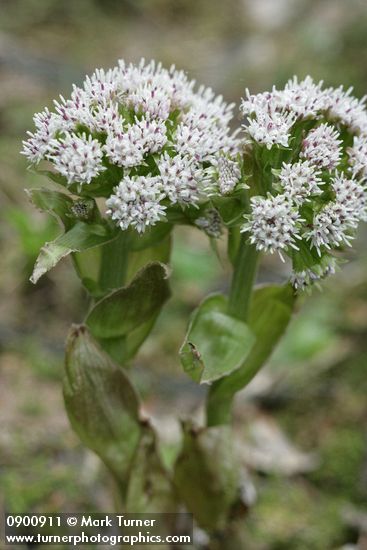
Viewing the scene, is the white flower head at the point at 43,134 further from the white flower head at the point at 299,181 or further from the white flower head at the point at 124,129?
the white flower head at the point at 299,181

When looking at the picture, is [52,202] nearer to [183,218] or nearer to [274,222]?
[183,218]

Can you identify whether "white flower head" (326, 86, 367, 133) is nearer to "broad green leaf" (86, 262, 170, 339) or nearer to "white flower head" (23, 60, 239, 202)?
"white flower head" (23, 60, 239, 202)

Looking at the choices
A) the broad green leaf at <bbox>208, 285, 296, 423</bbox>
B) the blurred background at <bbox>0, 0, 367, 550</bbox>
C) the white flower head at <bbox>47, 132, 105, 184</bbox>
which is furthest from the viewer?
the blurred background at <bbox>0, 0, 367, 550</bbox>

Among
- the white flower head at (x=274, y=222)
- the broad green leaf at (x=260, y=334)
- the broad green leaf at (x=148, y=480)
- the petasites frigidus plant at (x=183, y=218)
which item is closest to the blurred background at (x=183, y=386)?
the broad green leaf at (x=148, y=480)

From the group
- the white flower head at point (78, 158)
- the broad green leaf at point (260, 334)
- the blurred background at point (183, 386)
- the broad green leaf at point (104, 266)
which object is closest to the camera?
the white flower head at point (78, 158)

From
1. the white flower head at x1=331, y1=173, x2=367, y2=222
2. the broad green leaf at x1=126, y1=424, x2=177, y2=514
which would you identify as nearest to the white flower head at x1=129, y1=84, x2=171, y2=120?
the white flower head at x1=331, y1=173, x2=367, y2=222

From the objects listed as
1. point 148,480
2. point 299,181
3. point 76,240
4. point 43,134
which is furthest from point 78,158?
point 148,480

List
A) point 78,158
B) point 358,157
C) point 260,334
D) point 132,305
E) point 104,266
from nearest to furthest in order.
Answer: point 78,158 → point 358,157 → point 132,305 → point 104,266 → point 260,334
